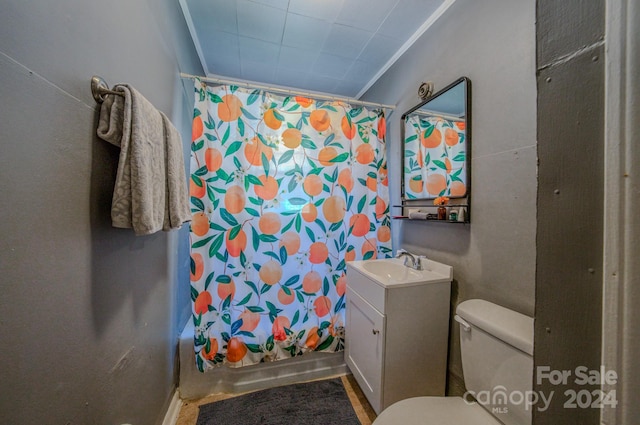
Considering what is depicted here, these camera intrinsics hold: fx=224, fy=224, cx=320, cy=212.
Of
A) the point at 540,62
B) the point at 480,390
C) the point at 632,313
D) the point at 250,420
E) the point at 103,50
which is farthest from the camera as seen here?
the point at 250,420

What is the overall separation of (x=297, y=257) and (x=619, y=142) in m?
1.44

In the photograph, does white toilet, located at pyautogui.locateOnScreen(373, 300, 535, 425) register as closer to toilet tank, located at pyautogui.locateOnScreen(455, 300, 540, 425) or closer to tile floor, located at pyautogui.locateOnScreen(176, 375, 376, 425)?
toilet tank, located at pyautogui.locateOnScreen(455, 300, 540, 425)

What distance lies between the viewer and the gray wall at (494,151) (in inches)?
37.4

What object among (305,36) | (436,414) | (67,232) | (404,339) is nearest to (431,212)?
(404,339)


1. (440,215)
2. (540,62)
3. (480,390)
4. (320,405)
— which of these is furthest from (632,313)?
(320,405)

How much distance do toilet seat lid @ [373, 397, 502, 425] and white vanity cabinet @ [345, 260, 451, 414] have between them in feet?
0.70

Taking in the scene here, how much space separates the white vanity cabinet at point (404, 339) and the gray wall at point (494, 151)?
108mm

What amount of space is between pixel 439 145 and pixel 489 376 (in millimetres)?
1205

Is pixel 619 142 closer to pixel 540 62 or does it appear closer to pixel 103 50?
pixel 540 62

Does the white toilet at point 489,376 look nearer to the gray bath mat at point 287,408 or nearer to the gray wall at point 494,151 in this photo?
the gray wall at point 494,151

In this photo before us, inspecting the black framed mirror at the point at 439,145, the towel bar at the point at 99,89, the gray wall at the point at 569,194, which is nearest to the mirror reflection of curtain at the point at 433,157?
the black framed mirror at the point at 439,145

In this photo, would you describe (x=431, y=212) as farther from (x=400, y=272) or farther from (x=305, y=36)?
(x=305, y=36)

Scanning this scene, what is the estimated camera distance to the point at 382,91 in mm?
1956

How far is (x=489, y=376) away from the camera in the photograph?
900 millimetres
